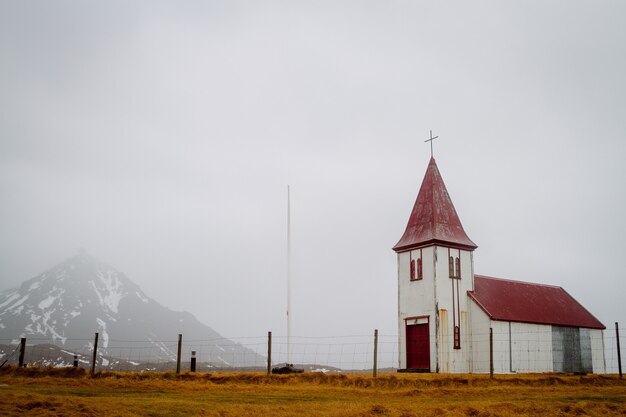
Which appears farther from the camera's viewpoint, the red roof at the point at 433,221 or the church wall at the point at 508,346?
the red roof at the point at 433,221

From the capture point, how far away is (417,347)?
130ft

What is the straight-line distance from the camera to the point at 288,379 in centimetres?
2592

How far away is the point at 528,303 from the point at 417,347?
32.0 ft

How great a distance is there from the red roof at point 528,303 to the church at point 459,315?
10 centimetres

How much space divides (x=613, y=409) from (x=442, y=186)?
93.6ft

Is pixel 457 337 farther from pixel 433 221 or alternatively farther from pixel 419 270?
pixel 433 221

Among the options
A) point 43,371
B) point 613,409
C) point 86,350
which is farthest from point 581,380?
point 86,350

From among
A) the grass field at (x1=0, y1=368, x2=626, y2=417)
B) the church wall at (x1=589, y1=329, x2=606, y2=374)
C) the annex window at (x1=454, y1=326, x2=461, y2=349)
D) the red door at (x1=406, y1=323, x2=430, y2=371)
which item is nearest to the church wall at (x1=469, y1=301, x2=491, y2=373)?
the annex window at (x1=454, y1=326, x2=461, y2=349)

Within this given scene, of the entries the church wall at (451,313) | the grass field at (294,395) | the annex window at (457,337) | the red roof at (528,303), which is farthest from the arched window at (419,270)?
the grass field at (294,395)

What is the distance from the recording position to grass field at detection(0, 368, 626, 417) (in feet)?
47.8

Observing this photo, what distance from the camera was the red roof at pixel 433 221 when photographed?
40.3 meters

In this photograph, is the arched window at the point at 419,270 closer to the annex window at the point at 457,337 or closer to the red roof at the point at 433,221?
the red roof at the point at 433,221

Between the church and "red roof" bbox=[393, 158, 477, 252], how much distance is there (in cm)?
7

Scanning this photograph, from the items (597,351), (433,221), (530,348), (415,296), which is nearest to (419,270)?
(415,296)
